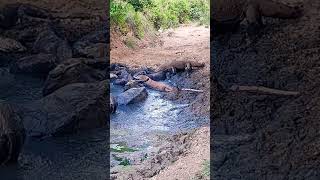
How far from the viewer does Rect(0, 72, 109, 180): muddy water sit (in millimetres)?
5367

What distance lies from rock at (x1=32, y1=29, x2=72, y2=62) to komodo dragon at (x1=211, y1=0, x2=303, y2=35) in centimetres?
280

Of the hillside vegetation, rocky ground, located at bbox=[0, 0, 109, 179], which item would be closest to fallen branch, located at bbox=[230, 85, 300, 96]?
rocky ground, located at bbox=[0, 0, 109, 179]

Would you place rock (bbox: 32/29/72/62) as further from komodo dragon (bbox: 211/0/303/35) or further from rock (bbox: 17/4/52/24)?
komodo dragon (bbox: 211/0/303/35)

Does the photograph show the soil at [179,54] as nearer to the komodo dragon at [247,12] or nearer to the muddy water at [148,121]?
the muddy water at [148,121]

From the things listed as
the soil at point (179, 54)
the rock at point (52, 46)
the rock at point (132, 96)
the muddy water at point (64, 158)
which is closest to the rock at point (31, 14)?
the rock at point (52, 46)

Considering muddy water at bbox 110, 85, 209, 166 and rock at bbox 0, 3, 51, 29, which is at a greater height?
rock at bbox 0, 3, 51, 29

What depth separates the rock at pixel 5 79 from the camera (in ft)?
27.2

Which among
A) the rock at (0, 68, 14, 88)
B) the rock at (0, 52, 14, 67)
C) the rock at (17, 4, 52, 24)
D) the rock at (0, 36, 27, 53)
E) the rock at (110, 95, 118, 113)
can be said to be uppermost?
the rock at (17, 4, 52, 24)

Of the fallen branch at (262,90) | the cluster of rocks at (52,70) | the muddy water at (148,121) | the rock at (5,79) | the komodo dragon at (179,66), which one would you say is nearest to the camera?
the cluster of rocks at (52,70)

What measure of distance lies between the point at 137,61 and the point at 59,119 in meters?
5.33

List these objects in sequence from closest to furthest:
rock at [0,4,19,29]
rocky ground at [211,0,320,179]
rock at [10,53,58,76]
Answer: rocky ground at [211,0,320,179] → rock at [10,53,58,76] → rock at [0,4,19,29]

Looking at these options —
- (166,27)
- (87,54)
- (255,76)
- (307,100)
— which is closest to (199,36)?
(166,27)

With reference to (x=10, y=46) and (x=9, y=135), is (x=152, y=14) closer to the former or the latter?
(x=10, y=46)

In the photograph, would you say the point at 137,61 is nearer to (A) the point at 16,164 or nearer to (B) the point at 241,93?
(B) the point at 241,93
